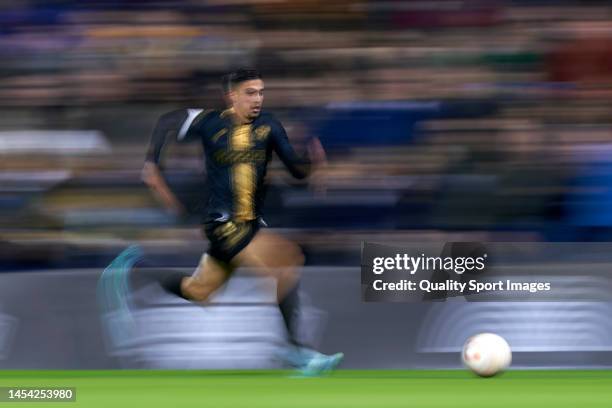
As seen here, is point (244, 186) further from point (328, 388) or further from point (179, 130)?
point (328, 388)

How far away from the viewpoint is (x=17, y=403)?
528 centimetres

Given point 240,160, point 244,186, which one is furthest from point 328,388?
point 240,160

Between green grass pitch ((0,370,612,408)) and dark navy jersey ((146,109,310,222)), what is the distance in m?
0.83

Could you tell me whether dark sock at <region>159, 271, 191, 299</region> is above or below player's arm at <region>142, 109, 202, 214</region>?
below

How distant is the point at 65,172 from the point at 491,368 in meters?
2.69

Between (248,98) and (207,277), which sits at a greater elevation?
(248,98)

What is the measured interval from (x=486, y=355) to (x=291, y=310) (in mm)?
1049

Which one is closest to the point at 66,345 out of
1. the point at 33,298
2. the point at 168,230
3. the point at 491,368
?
the point at 33,298

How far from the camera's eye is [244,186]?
6.32 meters

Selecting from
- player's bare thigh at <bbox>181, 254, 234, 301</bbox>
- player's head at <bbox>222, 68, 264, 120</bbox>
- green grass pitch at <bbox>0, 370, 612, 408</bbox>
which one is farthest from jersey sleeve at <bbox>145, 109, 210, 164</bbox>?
green grass pitch at <bbox>0, 370, 612, 408</bbox>

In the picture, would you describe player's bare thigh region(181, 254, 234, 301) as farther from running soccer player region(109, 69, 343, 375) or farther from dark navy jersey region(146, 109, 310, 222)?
dark navy jersey region(146, 109, 310, 222)

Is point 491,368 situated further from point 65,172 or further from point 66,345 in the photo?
point 65,172

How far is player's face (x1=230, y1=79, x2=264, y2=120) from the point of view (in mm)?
6324

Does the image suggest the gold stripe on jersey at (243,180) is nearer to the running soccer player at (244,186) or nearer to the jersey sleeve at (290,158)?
the running soccer player at (244,186)
